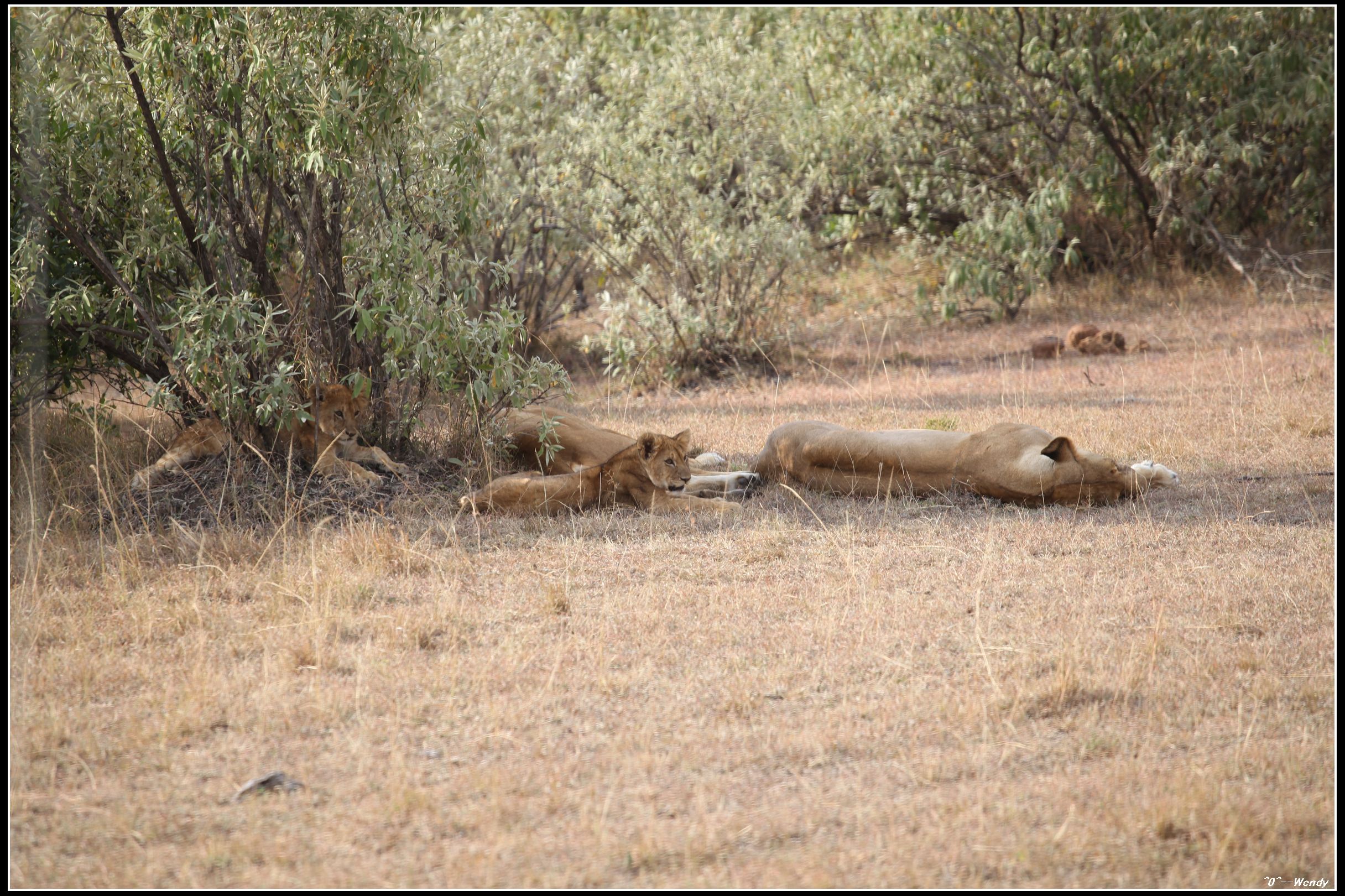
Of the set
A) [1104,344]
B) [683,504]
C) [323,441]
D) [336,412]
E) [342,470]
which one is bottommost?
[683,504]

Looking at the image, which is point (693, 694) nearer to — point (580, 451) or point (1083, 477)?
point (1083, 477)

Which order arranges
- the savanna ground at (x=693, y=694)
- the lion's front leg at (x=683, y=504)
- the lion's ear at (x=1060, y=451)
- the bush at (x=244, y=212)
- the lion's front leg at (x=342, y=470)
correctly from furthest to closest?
the lion's front leg at (x=342, y=470) → the lion's front leg at (x=683, y=504) → the lion's ear at (x=1060, y=451) → the bush at (x=244, y=212) → the savanna ground at (x=693, y=694)

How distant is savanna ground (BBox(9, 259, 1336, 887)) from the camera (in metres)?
3.02

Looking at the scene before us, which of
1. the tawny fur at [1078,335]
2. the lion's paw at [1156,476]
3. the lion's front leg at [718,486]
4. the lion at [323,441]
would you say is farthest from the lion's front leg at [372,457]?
the tawny fur at [1078,335]

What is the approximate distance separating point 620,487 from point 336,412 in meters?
1.72

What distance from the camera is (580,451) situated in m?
7.29

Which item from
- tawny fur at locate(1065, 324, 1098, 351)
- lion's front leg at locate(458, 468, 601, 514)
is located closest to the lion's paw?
lion's front leg at locate(458, 468, 601, 514)

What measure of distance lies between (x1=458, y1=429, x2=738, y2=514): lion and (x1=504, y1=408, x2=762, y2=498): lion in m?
0.26

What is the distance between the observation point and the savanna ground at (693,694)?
3021mm

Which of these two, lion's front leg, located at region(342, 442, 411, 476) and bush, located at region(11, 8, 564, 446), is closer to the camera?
bush, located at region(11, 8, 564, 446)

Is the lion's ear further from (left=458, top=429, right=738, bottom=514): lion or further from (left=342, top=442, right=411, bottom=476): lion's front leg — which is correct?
(left=342, top=442, right=411, bottom=476): lion's front leg

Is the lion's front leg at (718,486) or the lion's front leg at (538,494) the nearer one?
the lion's front leg at (538,494)

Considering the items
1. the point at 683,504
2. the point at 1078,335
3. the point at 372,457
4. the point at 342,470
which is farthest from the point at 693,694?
the point at 1078,335

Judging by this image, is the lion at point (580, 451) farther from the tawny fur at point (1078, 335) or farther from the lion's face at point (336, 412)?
the tawny fur at point (1078, 335)
